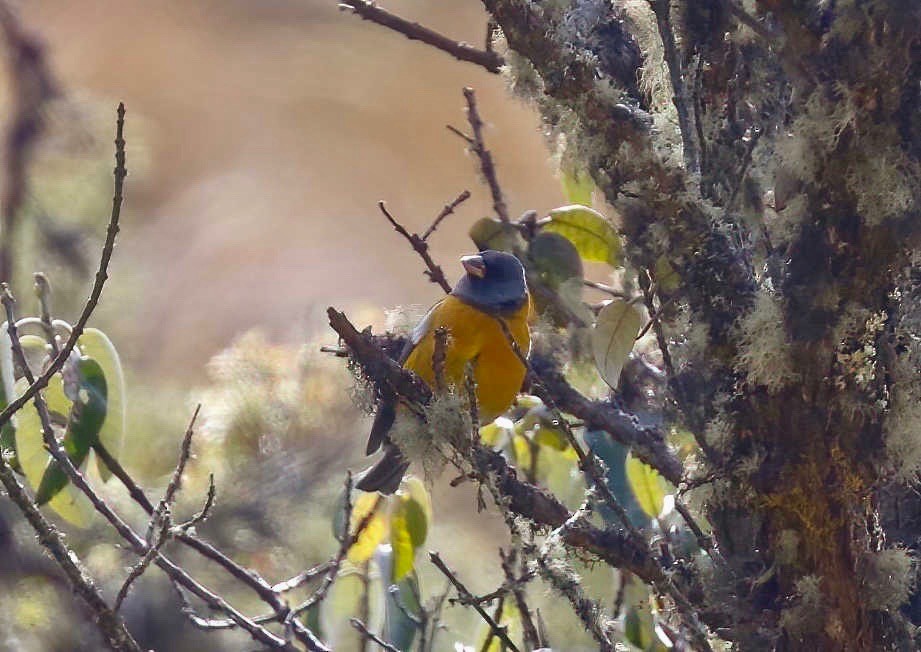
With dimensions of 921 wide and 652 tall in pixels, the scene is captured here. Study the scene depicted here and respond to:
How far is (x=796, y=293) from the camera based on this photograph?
110cm

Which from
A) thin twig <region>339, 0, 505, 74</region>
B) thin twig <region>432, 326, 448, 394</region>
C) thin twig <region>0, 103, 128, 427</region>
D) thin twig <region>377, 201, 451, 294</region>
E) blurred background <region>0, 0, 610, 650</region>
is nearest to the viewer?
thin twig <region>0, 103, 128, 427</region>

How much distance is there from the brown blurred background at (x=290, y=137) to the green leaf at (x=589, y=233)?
13.6 ft

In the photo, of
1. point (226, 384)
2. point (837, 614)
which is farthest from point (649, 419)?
point (226, 384)

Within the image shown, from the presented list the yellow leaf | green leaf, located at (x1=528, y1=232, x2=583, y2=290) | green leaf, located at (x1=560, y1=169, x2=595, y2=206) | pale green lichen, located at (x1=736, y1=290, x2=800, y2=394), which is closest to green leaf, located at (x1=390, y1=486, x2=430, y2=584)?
the yellow leaf

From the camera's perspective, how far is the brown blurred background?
610 centimetres

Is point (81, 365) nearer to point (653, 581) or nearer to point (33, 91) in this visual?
point (653, 581)

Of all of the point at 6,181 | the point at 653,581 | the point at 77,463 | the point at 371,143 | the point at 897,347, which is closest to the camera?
the point at 897,347

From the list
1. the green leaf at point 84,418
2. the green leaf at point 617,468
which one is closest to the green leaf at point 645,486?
the green leaf at point 617,468

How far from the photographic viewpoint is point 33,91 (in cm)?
306

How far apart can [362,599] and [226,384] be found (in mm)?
1267

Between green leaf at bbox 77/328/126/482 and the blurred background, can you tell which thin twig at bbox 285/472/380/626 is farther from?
the blurred background

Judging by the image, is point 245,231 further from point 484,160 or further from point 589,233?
point 589,233

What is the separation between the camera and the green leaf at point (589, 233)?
1.69 m

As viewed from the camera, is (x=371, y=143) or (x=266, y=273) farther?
(x=371, y=143)
